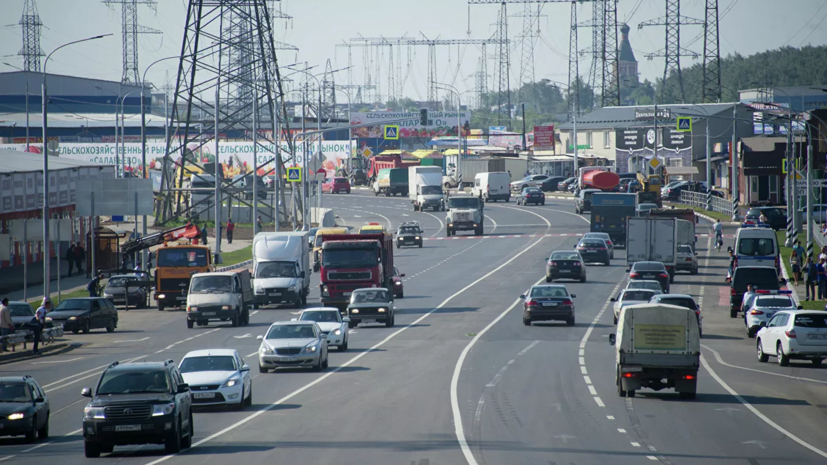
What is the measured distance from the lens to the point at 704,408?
21438 mm

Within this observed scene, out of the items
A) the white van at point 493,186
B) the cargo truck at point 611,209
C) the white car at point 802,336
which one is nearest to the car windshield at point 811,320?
the white car at point 802,336

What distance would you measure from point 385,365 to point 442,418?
27.5 feet

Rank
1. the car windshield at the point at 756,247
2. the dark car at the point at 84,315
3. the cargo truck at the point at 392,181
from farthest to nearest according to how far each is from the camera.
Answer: the cargo truck at the point at 392,181, the car windshield at the point at 756,247, the dark car at the point at 84,315

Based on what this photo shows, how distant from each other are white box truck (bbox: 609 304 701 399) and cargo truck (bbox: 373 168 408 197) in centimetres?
9155

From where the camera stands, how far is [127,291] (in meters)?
46.8

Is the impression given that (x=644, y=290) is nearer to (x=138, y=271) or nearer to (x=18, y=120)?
(x=138, y=271)

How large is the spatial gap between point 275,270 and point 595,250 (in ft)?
67.4

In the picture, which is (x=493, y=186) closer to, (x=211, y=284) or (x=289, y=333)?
(x=211, y=284)

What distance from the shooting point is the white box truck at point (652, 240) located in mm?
51531

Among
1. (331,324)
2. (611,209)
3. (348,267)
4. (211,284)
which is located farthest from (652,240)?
(331,324)

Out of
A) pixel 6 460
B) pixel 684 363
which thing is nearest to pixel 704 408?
pixel 684 363

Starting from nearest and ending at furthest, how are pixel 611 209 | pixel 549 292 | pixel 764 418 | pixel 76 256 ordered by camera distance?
pixel 764 418, pixel 549 292, pixel 76 256, pixel 611 209

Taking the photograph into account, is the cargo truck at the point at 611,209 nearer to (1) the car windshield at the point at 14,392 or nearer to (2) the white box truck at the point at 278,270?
(2) the white box truck at the point at 278,270

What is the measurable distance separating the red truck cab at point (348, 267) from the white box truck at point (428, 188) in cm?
5081
